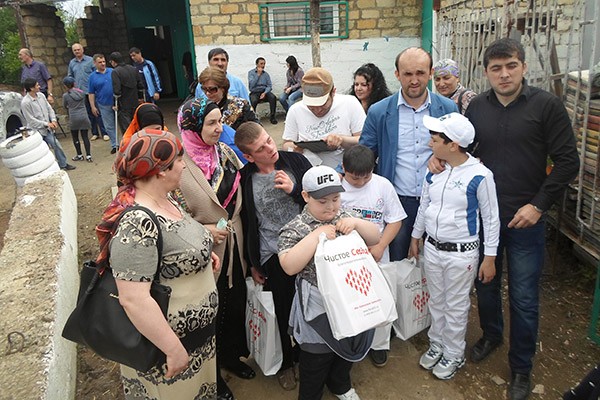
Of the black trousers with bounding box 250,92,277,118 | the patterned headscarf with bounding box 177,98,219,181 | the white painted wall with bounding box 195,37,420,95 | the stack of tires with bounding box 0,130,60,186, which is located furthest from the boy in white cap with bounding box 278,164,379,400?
the white painted wall with bounding box 195,37,420,95

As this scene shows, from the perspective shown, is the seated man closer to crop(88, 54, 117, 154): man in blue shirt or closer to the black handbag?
crop(88, 54, 117, 154): man in blue shirt

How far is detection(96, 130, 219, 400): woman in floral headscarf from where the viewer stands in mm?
1674

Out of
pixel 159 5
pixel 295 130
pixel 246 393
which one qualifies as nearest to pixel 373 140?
pixel 295 130

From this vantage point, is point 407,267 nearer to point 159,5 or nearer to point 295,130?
point 295,130

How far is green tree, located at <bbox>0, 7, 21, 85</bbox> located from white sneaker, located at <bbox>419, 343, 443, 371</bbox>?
25.3 m

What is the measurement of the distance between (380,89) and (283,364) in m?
2.46

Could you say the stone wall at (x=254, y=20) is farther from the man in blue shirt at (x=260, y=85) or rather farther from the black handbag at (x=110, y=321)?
the black handbag at (x=110, y=321)

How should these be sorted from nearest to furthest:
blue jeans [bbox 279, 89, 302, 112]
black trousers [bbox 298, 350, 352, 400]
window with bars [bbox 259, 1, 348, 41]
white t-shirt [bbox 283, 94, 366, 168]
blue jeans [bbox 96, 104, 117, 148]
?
black trousers [bbox 298, 350, 352, 400], white t-shirt [bbox 283, 94, 366, 168], blue jeans [bbox 96, 104, 117, 148], blue jeans [bbox 279, 89, 302, 112], window with bars [bbox 259, 1, 348, 41]

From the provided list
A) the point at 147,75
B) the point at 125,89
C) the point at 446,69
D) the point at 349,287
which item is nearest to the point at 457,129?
the point at 349,287

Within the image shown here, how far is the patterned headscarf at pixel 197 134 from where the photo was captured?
258 centimetres

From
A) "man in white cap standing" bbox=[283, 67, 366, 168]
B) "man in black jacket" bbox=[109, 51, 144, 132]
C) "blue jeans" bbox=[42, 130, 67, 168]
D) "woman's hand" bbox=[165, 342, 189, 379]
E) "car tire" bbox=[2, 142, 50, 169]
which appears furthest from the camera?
"man in black jacket" bbox=[109, 51, 144, 132]

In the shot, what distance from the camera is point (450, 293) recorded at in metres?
2.80

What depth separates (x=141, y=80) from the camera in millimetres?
9555

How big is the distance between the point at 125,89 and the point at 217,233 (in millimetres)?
7297
